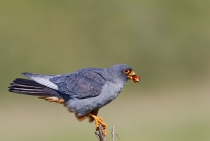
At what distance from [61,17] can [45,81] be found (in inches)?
945

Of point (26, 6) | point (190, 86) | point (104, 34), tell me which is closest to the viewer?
point (190, 86)

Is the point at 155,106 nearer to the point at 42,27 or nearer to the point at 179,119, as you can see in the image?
the point at 179,119

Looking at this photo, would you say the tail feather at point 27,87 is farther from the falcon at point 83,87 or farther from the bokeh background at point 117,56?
the bokeh background at point 117,56

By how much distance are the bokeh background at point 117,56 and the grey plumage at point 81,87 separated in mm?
7946

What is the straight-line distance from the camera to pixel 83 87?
9172mm

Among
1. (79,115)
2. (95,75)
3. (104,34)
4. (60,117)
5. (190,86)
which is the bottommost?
(79,115)

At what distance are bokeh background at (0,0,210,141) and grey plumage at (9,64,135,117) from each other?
795 cm

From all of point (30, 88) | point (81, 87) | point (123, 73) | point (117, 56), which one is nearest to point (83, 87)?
point (81, 87)

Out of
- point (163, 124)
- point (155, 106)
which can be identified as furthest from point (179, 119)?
point (155, 106)

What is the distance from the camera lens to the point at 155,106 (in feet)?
73.7

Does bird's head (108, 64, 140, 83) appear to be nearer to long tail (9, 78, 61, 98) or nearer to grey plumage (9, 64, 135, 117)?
grey plumage (9, 64, 135, 117)

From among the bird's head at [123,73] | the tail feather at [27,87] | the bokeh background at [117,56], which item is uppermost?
→ the bokeh background at [117,56]

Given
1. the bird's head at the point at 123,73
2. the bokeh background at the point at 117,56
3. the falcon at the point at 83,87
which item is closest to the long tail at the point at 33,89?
the falcon at the point at 83,87

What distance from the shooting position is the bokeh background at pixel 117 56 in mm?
19344
